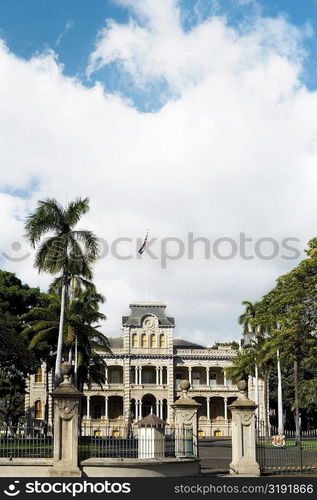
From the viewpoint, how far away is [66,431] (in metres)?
18.2

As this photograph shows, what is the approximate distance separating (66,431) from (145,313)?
2228 inches

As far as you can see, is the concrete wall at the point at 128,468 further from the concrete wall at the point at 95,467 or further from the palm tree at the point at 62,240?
the palm tree at the point at 62,240

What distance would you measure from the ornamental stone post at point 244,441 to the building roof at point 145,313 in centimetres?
5312

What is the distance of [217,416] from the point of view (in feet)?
254

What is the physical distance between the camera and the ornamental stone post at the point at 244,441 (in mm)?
20812

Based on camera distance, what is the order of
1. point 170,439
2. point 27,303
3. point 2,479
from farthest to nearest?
1. point 27,303
2. point 170,439
3. point 2,479

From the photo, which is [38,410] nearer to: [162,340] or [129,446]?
[162,340]

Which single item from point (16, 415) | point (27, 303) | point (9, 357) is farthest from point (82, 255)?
point (16, 415)

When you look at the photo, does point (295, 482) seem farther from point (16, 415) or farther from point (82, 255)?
point (16, 415)

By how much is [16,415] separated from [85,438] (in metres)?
66.0

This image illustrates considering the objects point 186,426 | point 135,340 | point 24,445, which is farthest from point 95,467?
point 135,340

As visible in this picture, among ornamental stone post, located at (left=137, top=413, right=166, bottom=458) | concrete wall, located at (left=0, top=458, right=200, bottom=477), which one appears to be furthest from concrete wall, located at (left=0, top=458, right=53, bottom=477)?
ornamental stone post, located at (left=137, top=413, right=166, bottom=458)

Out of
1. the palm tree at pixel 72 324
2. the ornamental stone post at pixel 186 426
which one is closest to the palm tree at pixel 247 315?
the palm tree at pixel 72 324

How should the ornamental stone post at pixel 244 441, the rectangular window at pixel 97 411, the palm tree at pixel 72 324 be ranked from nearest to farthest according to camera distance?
the ornamental stone post at pixel 244 441 < the palm tree at pixel 72 324 < the rectangular window at pixel 97 411
